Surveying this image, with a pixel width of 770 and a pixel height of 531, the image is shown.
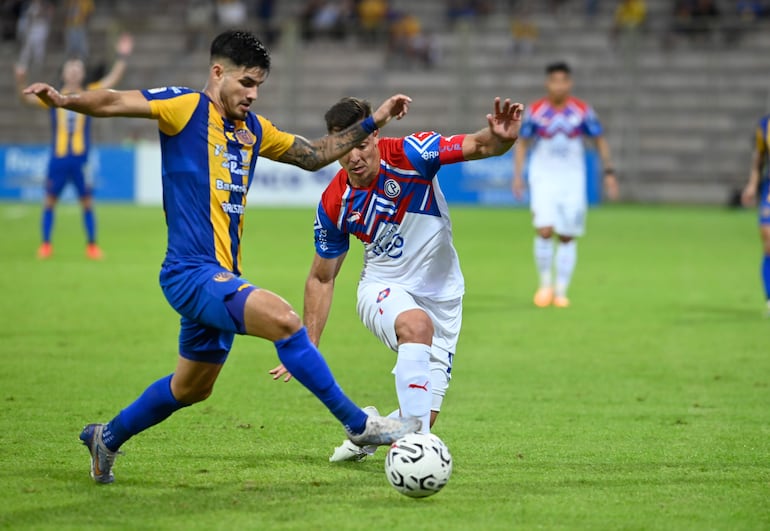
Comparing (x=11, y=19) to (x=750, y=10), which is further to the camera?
(x=11, y=19)

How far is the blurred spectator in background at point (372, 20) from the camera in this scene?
31672 millimetres

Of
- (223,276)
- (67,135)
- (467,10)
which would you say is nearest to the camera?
(223,276)

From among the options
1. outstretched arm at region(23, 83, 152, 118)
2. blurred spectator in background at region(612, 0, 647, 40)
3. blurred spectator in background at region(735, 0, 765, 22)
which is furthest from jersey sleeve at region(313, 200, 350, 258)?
blurred spectator in background at region(735, 0, 765, 22)

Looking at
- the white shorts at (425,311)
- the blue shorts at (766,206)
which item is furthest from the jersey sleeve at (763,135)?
the white shorts at (425,311)

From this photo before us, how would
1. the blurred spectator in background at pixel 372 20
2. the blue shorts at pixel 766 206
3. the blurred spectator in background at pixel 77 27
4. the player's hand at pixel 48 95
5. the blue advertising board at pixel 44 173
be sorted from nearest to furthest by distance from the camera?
the player's hand at pixel 48 95 < the blue shorts at pixel 766 206 < the blue advertising board at pixel 44 173 < the blurred spectator in background at pixel 77 27 < the blurred spectator in background at pixel 372 20

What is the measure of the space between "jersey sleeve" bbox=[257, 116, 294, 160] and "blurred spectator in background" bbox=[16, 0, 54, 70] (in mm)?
28006

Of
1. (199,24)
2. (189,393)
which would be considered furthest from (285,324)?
(199,24)

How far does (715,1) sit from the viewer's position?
101 ft

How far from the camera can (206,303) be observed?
5121 millimetres

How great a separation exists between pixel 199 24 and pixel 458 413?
26891 mm

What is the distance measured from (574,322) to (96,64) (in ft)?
75.3

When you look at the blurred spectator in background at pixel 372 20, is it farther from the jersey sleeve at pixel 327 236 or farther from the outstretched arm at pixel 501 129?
the outstretched arm at pixel 501 129

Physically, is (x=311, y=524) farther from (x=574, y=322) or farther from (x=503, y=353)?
(x=574, y=322)

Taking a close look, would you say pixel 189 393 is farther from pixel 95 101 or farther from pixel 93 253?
pixel 93 253
